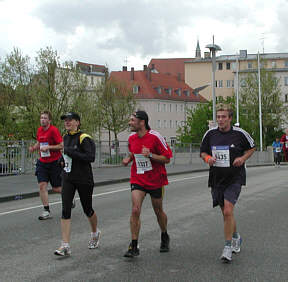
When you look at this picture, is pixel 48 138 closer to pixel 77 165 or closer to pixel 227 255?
pixel 77 165

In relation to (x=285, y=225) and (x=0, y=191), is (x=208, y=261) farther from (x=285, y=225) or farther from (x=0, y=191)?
(x=0, y=191)

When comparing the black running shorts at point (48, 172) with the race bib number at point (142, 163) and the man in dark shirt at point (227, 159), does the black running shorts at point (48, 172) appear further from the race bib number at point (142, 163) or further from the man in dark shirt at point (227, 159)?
the man in dark shirt at point (227, 159)

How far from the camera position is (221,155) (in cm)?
663

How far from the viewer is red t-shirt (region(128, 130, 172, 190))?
668cm

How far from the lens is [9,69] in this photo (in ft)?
133

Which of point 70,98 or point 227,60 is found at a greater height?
point 227,60

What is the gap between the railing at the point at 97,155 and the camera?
20.8 meters

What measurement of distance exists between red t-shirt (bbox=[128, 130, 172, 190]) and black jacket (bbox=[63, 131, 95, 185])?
597mm

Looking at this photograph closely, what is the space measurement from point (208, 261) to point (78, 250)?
165 cm

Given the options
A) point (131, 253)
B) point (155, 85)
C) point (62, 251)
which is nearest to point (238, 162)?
point (131, 253)

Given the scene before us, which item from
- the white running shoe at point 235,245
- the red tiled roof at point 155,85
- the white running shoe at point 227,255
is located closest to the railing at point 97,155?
the white running shoe at point 235,245

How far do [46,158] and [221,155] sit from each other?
14.6 feet

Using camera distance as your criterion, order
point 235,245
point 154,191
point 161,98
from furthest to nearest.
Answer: point 161,98, point 235,245, point 154,191

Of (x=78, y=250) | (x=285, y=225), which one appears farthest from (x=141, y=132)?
(x=285, y=225)
